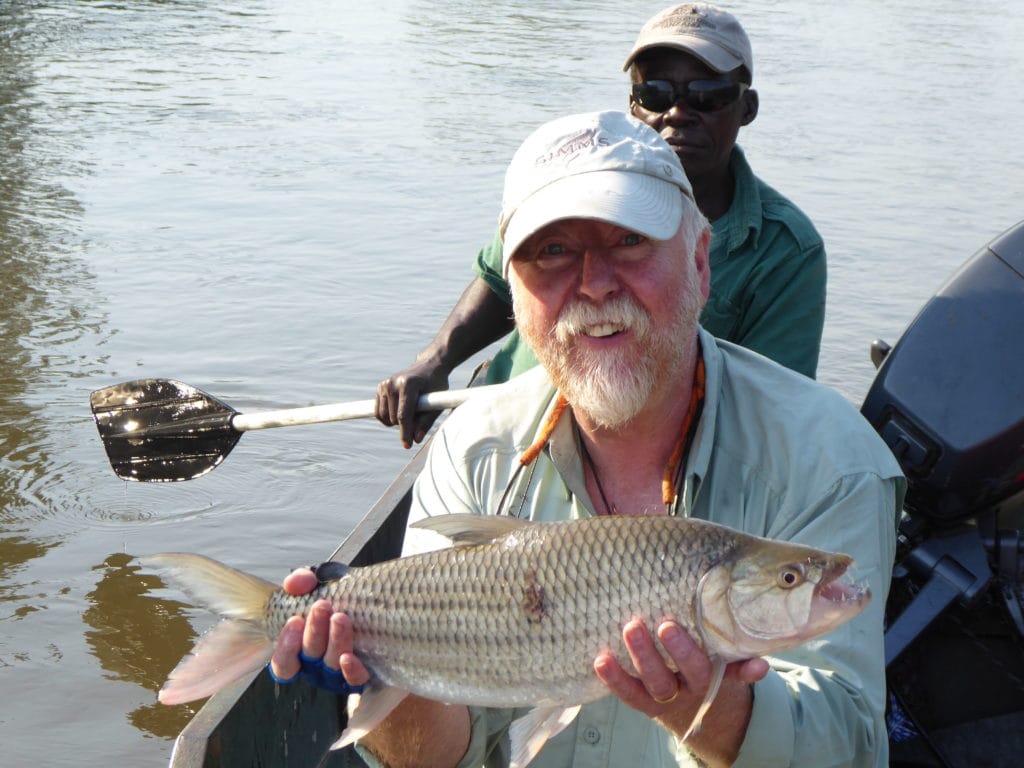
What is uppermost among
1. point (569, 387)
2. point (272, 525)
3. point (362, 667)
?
point (569, 387)

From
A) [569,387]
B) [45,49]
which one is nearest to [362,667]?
[569,387]

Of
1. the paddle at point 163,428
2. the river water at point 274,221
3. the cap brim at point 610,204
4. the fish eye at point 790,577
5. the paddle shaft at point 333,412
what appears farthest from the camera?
the river water at point 274,221

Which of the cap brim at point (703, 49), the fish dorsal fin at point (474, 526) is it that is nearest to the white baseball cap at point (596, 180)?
the fish dorsal fin at point (474, 526)

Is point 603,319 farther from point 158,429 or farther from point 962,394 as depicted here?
point 158,429

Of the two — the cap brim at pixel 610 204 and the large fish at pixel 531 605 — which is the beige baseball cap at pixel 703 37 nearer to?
the cap brim at pixel 610 204

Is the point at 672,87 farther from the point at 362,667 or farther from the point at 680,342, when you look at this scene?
the point at 362,667

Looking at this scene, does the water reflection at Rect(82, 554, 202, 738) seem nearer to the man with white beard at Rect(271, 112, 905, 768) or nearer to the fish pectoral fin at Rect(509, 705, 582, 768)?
the man with white beard at Rect(271, 112, 905, 768)

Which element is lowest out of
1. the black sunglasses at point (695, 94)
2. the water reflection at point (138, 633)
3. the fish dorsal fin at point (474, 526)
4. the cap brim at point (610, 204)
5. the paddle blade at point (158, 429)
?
the water reflection at point (138, 633)

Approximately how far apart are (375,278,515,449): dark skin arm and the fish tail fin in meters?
2.26

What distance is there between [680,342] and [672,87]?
2474mm

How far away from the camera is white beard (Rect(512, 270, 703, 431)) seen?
2867mm

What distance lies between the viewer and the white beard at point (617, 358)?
9.41 feet

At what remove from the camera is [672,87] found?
203 inches

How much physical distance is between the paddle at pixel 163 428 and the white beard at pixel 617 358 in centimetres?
335
